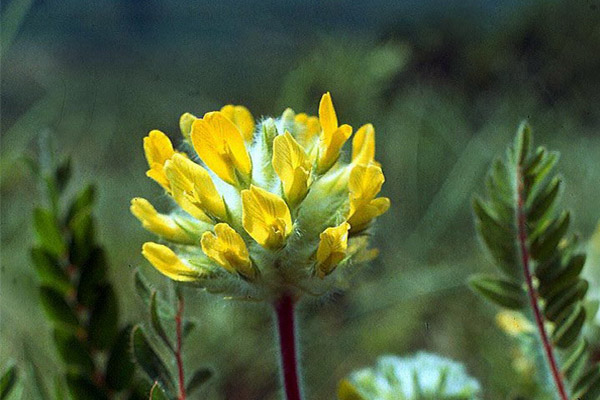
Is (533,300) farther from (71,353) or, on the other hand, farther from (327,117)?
(71,353)

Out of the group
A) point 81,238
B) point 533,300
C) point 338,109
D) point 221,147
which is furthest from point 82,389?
point 338,109

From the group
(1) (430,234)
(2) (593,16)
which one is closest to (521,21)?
(2) (593,16)

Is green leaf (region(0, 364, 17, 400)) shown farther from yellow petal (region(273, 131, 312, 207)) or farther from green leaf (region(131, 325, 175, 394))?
yellow petal (region(273, 131, 312, 207))

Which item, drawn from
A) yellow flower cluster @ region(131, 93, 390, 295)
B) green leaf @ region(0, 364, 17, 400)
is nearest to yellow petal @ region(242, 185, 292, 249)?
yellow flower cluster @ region(131, 93, 390, 295)

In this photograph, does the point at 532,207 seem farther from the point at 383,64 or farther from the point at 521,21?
the point at 521,21

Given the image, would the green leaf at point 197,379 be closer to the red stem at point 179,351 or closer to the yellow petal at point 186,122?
the red stem at point 179,351
